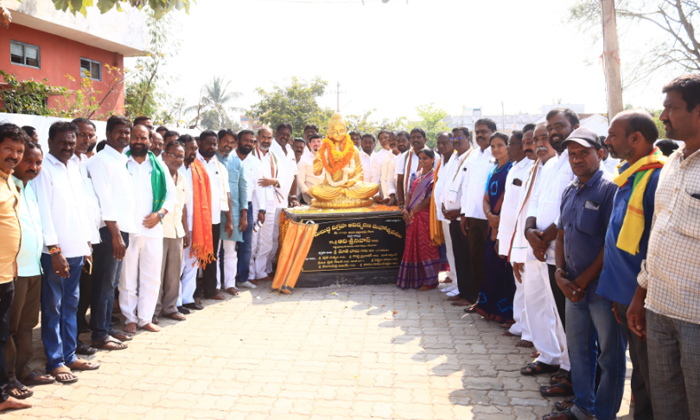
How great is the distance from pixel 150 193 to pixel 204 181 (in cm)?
110

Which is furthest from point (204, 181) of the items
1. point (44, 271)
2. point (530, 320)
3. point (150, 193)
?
point (530, 320)

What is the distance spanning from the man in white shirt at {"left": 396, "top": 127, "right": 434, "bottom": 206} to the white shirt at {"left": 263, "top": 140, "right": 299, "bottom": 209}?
1989 millimetres

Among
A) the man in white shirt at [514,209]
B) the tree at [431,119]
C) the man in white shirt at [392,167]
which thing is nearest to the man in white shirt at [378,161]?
the man in white shirt at [392,167]

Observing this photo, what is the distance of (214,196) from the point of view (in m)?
6.49

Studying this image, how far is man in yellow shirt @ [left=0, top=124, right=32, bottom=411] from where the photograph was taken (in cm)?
335

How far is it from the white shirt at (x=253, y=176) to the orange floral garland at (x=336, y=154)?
1.18m

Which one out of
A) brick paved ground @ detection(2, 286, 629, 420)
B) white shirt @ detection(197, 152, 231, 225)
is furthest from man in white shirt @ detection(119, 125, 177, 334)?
white shirt @ detection(197, 152, 231, 225)

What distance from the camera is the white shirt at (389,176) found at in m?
9.09

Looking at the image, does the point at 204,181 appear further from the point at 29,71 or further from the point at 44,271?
the point at 29,71

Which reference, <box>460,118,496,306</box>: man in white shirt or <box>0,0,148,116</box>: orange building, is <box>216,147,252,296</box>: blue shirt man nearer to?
<box>460,118,496,306</box>: man in white shirt

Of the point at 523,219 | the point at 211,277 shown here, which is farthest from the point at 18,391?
the point at 523,219

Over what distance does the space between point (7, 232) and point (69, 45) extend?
552 inches

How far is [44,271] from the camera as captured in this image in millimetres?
3949

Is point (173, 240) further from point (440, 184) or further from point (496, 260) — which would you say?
point (496, 260)
